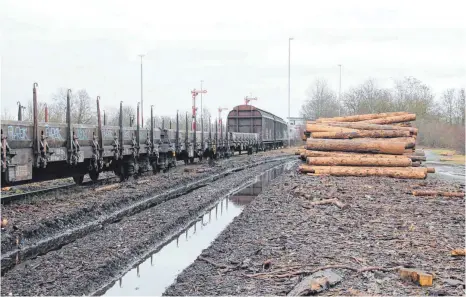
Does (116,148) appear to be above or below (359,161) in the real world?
above

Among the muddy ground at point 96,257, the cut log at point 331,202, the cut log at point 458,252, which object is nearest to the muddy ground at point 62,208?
the muddy ground at point 96,257

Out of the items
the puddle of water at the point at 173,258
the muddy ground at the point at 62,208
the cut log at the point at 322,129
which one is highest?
the cut log at the point at 322,129

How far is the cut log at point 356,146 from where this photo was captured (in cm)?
1415

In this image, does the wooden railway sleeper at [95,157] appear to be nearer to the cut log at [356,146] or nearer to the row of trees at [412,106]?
the cut log at [356,146]

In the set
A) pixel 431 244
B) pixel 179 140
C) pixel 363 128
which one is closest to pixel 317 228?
pixel 431 244

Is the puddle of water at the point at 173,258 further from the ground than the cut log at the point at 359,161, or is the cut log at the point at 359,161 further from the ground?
the cut log at the point at 359,161

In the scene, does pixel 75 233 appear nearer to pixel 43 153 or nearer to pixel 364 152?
pixel 43 153

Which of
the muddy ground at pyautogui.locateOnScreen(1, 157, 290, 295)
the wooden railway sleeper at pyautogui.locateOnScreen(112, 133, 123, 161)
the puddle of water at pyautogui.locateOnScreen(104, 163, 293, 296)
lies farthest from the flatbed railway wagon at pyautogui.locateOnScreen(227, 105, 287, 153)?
the muddy ground at pyautogui.locateOnScreen(1, 157, 290, 295)

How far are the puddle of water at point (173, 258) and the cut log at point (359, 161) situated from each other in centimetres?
520

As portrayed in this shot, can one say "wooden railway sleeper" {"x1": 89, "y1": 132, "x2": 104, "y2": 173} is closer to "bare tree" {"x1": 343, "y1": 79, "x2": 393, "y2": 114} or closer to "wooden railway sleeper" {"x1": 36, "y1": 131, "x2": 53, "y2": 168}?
"wooden railway sleeper" {"x1": 36, "y1": 131, "x2": 53, "y2": 168}

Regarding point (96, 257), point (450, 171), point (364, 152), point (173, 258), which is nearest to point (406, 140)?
point (364, 152)

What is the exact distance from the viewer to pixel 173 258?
245 inches

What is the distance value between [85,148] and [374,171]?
8354 mm

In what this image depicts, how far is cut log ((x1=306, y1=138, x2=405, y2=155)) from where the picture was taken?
14.1 metres
